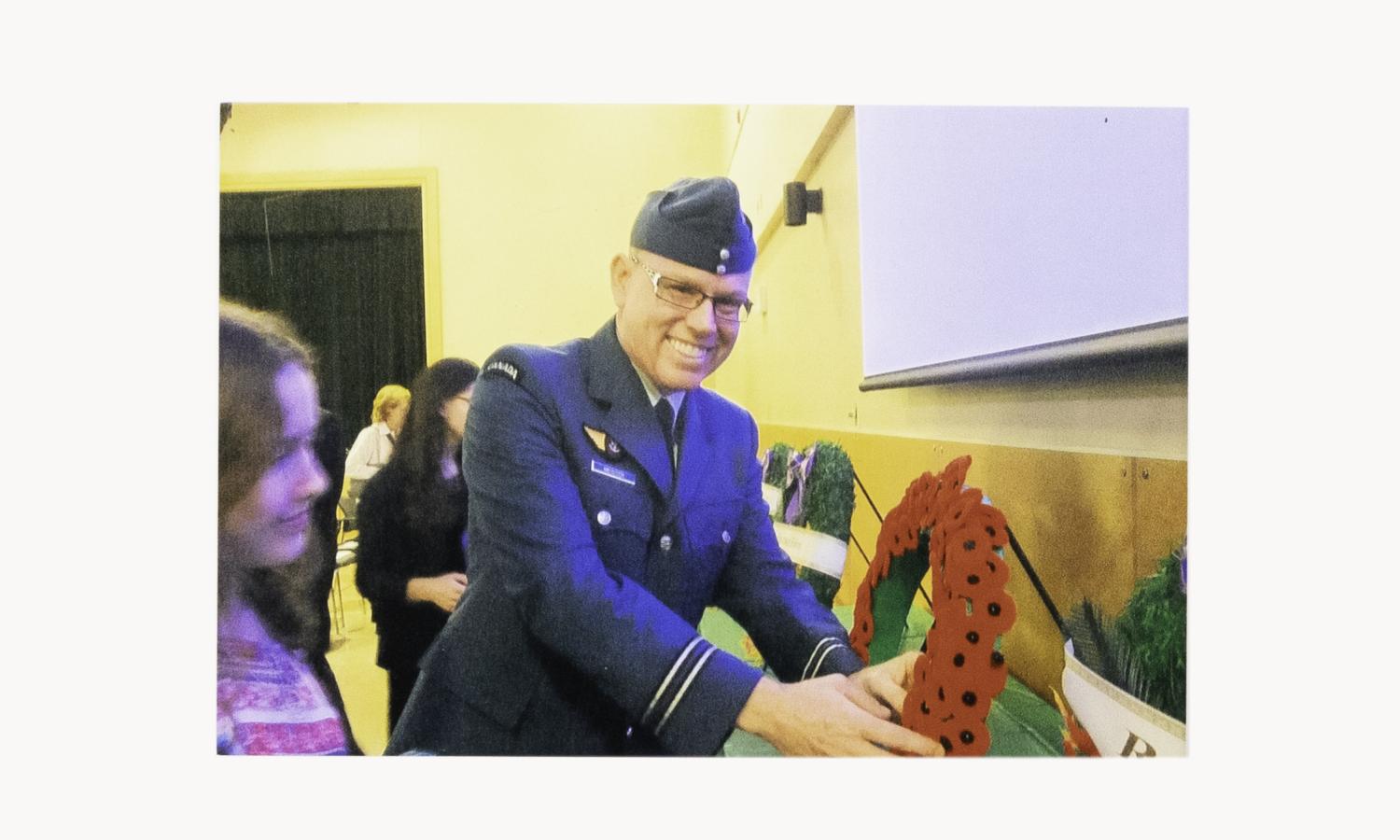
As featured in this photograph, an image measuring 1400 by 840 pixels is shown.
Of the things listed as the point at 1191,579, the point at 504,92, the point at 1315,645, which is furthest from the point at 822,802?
the point at 504,92

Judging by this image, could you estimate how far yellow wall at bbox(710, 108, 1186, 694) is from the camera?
1.06 meters

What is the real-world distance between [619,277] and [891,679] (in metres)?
0.60

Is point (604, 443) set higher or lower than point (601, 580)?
higher

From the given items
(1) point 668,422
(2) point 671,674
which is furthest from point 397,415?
(2) point 671,674

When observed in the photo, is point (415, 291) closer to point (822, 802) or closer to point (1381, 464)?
point (822, 802)

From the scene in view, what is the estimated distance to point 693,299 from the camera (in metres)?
1.15

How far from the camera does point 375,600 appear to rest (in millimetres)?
1178

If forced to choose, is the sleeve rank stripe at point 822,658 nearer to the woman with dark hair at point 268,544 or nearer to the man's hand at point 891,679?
the man's hand at point 891,679

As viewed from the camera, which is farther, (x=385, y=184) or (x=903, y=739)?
(x=385, y=184)

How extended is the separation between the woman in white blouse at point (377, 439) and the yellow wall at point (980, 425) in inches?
16.0

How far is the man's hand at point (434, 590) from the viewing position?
3.85ft

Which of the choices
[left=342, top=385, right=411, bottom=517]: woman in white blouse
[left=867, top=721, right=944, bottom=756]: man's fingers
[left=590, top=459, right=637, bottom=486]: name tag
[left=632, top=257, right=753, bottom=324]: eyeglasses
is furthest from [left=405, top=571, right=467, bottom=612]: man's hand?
[left=867, top=721, right=944, bottom=756]: man's fingers

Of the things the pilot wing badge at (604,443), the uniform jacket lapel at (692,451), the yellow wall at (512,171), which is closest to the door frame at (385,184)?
the yellow wall at (512,171)

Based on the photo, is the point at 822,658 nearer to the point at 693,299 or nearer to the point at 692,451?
the point at 692,451
